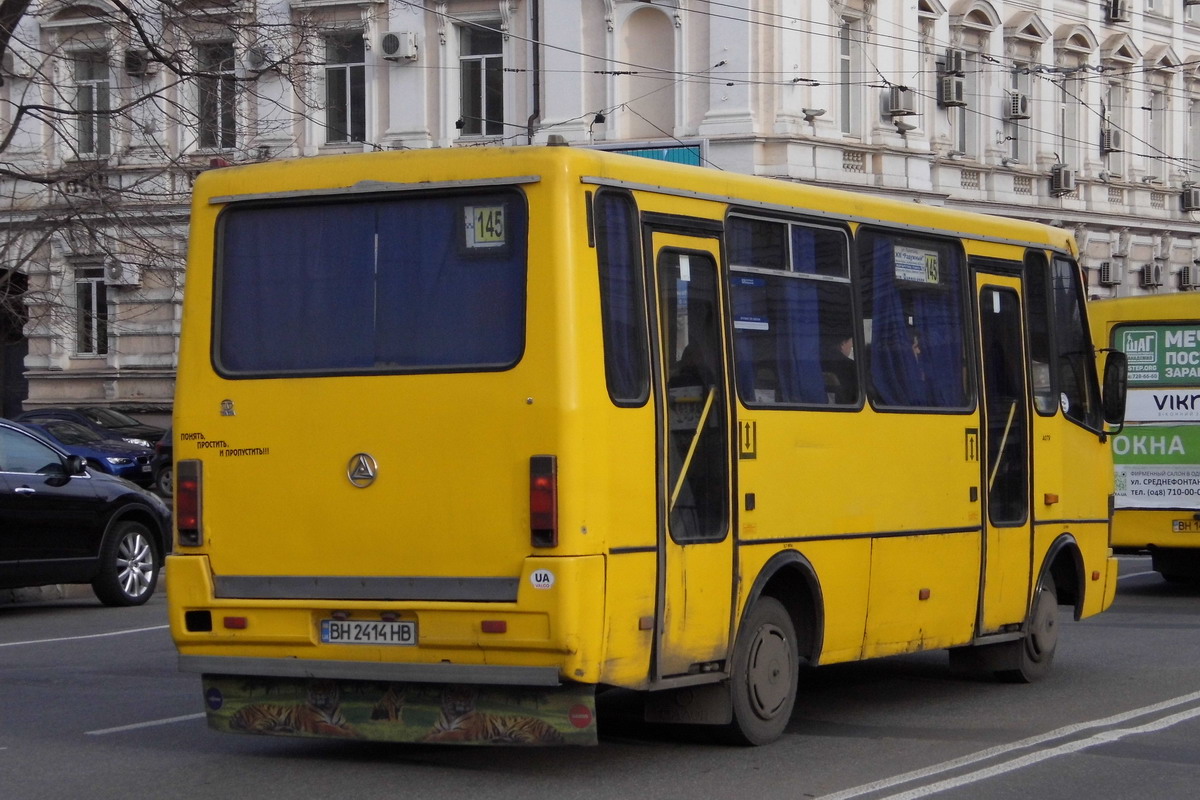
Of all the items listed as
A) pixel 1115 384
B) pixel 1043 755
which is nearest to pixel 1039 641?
pixel 1115 384

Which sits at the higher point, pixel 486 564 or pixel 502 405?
pixel 502 405

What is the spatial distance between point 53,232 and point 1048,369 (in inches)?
487

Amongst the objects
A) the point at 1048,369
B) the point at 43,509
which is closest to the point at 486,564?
the point at 1048,369

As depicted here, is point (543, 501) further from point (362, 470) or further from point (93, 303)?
point (93, 303)

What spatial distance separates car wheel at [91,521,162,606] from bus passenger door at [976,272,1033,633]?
8.87 metres

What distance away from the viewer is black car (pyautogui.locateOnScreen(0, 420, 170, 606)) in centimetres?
1625

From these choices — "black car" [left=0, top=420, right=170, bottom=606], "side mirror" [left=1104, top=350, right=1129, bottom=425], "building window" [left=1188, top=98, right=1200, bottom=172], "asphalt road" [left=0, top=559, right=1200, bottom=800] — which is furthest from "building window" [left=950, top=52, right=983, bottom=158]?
"asphalt road" [left=0, top=559, right=1200, bottom=800]

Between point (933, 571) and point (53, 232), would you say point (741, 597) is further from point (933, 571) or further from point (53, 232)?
point (53, 232)

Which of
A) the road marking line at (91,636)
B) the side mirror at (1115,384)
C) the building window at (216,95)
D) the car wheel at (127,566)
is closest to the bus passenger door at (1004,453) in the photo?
the side mirror at (1115,384)

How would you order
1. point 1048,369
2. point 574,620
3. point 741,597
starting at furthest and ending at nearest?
point 1048,369 < point 741,597 < point 574,620

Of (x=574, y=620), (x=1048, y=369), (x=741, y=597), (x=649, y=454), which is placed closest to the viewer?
(x=574, y=620)

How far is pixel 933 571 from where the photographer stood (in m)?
10.8

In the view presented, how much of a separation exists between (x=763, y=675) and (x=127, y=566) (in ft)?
32.0

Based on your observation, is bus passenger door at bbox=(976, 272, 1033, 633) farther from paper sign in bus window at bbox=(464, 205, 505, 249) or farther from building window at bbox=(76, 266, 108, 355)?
building window at bbox=(76, 266, 108, 355)
